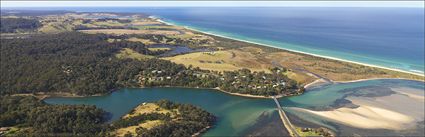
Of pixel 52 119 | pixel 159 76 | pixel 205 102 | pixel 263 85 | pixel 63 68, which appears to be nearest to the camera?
pixel 52 119

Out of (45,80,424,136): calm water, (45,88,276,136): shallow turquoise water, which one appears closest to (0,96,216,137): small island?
(45,88,276,136): shallow turquoise water

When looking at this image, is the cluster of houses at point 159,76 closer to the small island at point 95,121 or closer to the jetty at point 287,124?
the small island at point 95,121

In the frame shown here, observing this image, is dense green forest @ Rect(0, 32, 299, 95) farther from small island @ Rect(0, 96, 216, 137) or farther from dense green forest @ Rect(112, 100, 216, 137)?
dense green forest @ Rect(112, 100, 216, 137)

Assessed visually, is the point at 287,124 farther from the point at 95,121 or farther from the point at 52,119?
the point at 52,119

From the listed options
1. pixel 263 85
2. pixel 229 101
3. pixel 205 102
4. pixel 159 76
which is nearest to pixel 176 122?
pixel 205 102

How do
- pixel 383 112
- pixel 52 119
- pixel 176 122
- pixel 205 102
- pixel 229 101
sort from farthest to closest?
pixel 229 101
pixel 205 102
pixel 383 112
pixel 176 122
pixel 52 119

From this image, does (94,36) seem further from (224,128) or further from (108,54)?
(224,128)

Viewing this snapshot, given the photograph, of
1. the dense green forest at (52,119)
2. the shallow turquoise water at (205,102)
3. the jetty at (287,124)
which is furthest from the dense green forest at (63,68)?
the jetty at (287,124)
